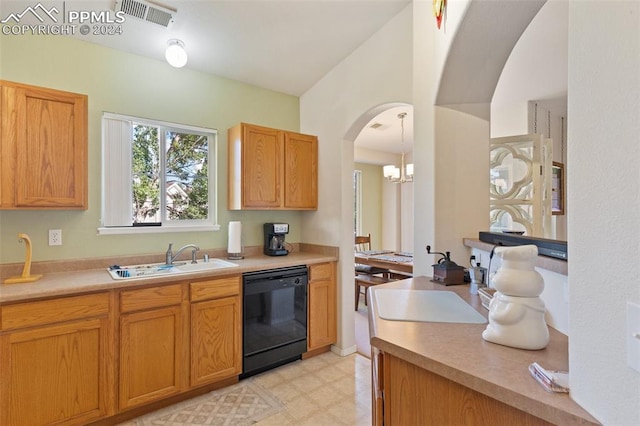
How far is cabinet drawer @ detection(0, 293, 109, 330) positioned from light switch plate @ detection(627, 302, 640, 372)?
2.37m

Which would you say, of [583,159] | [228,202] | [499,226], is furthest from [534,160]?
[228,202]

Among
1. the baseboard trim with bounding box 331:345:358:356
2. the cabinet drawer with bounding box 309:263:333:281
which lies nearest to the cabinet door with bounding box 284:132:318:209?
the cabinet drawer with bounding box 309:263:333:281

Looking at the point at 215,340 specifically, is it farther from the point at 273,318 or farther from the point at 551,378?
the point at 551,378

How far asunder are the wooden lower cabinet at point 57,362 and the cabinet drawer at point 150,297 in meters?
0.10

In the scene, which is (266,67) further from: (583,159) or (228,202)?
(583,159)

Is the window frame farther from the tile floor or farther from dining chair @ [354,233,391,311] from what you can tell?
the tile floor

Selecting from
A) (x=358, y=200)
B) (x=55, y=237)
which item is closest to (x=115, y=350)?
(x=55, y=237)

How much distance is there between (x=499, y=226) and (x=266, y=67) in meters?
2.60

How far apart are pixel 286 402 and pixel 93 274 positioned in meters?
1.64

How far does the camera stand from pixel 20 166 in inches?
76.6

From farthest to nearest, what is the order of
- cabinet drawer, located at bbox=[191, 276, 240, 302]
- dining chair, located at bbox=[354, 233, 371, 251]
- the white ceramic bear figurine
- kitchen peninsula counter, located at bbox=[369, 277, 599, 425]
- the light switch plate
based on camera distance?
dining chair, located at bbox=[354, 233, 371, 251] → cabinet drawer, located at bbox=[191, 276, 240, 302] → the white ceramic bear figurine → kitchen peninsula counter, located at bbox=[369, 277, 599, 425] → the light switch plate

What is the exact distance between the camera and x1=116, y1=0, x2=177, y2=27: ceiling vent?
209 centimetres

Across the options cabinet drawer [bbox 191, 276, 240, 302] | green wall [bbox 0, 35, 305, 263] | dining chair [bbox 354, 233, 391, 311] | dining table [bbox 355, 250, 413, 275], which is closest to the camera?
green wall [bbox 0, 35, 305, 263]

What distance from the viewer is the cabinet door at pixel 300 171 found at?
3.21 metres
